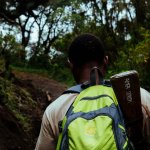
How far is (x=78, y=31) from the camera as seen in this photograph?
25.3 metres

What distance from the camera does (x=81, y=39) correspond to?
3.42m

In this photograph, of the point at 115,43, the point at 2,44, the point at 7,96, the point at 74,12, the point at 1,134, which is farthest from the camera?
the point at 74,12

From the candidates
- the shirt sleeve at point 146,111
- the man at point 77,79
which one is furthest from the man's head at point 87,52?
the shirt sleeve at point 146,111

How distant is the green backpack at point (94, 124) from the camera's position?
2934 millimetres

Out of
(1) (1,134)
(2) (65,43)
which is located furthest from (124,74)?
(2) (65,43)

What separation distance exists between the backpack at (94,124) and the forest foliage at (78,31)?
35.9 feet

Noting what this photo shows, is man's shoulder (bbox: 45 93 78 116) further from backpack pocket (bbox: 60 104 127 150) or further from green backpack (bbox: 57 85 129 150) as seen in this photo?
backpack pocket (bbox: 60 104 127 150)

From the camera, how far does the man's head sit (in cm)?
339

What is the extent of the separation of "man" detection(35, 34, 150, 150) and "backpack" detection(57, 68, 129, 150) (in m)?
0.11

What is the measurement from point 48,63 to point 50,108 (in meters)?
24.9

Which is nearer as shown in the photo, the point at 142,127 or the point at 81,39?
the point at 142,127

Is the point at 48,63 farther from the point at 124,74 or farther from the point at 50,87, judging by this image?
the point at 124,74

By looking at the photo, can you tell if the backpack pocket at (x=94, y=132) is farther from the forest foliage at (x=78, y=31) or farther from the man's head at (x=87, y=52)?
the forest foliage at (x=78, y=31)

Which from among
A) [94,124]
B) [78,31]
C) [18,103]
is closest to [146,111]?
[94,124]
